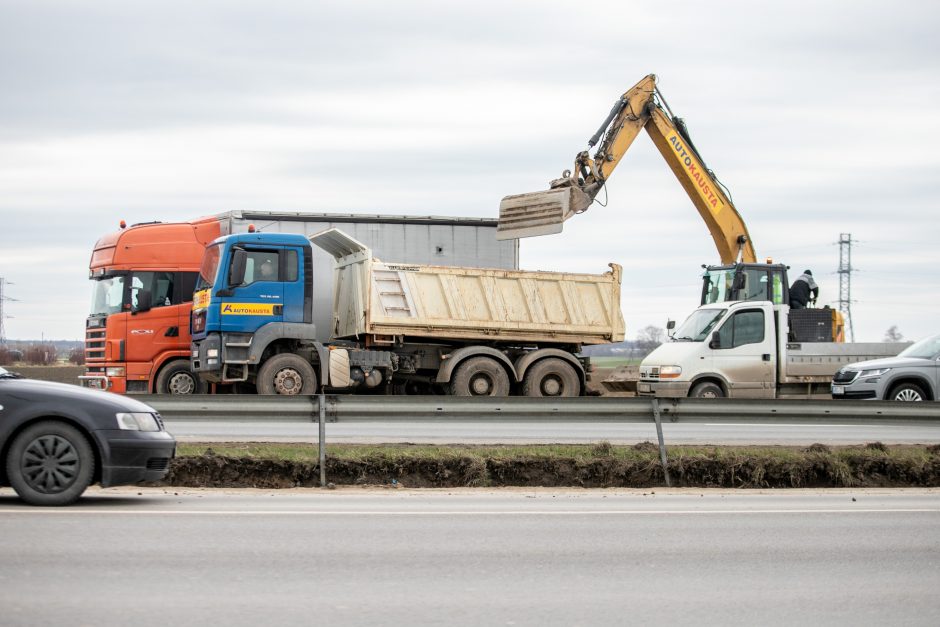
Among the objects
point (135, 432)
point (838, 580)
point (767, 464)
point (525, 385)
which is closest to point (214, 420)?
point (135, 432)

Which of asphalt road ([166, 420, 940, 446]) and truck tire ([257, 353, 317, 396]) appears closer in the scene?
asphalt road ([166, 420, 940, 446])

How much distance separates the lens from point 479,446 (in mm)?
13188

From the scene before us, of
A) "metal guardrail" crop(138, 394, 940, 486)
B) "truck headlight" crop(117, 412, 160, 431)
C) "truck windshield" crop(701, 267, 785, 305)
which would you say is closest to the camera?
"truck headlight" crop(117, 412, 160, 431)

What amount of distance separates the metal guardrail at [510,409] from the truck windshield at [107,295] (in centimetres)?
996

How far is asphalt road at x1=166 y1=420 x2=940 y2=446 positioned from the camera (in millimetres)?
12367

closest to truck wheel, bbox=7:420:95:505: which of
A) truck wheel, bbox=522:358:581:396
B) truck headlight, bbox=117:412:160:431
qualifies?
truck headlight, bbox=117:412:160:431

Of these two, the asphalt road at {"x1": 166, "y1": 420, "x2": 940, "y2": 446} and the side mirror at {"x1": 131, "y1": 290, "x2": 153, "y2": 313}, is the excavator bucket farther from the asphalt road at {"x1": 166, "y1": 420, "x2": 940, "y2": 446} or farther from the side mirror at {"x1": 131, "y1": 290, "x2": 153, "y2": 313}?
the asphalt road at {"x1": 166, "y1": 420, "x2": 940, "y2": 446}

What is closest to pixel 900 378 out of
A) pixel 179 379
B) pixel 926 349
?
pixel 926 349

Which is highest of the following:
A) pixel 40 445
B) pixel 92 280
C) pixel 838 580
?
pixel 92 280

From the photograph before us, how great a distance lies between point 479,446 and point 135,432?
4782 millimetres

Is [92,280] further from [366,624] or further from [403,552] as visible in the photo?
[366,624]

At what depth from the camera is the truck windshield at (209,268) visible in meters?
19.9

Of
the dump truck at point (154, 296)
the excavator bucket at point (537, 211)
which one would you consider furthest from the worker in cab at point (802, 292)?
the dump truck at point (154, 296)

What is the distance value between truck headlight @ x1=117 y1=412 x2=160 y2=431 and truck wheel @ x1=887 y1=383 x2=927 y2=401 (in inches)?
567
